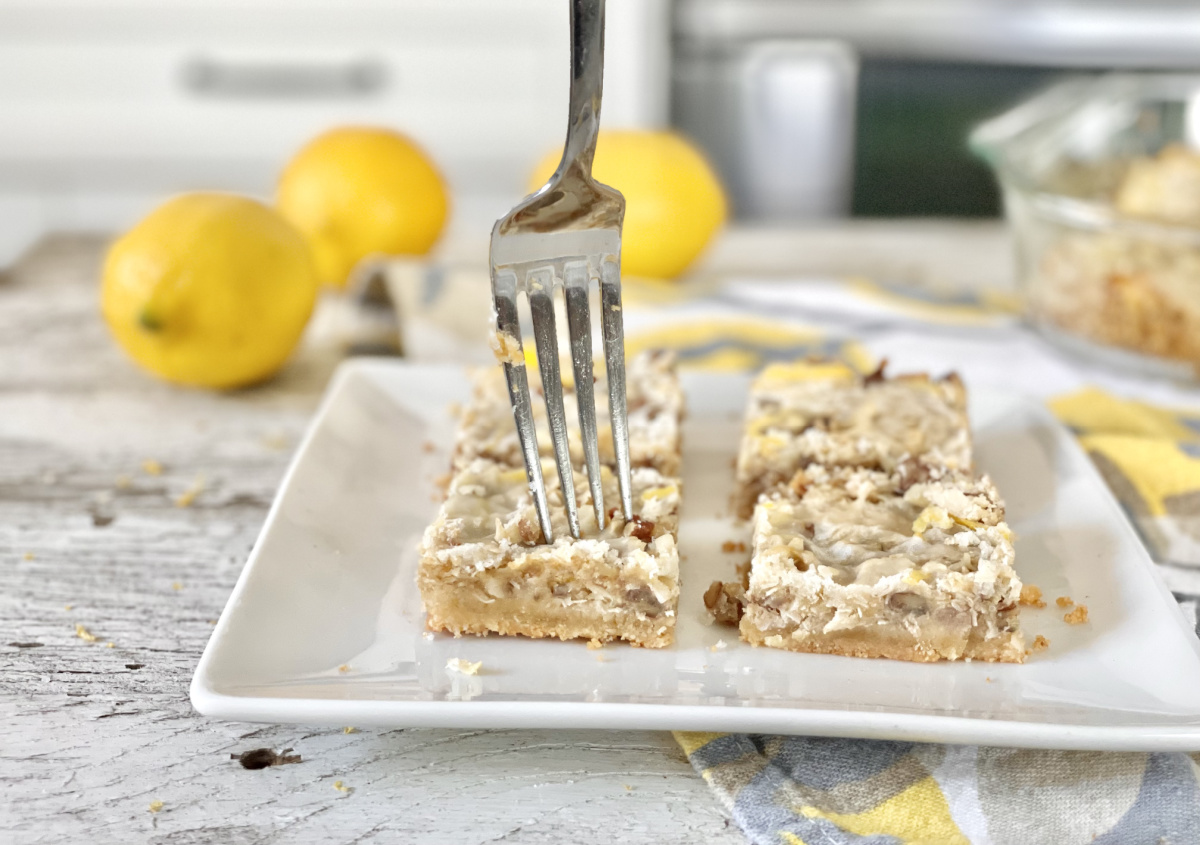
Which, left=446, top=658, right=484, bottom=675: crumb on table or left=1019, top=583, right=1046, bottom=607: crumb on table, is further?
left=1019, top=583, right=1046, bottom=607: crumb on table

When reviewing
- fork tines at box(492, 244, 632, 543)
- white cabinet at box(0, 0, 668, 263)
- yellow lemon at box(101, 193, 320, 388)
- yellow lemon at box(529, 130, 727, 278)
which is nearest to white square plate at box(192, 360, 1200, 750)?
fork tines at box(492, 244, 632, 543)

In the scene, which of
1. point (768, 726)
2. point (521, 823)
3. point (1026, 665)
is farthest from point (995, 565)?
point (521, 823)

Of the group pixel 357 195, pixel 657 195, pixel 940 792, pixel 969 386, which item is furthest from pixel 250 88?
pixel 940 792

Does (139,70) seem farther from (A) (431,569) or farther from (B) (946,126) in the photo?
(A) (431,569)

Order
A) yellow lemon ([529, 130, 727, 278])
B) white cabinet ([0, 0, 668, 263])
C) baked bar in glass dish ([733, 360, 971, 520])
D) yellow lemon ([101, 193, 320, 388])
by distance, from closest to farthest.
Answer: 1. baked bar in glass dish ([733, 360, 971, 520])
2. yellow lemon ([101, 193, 320, 388])
3. yellow lemon ([529, 130, 727, 278])
4. white cabinet ([0, 0, 668, 263])

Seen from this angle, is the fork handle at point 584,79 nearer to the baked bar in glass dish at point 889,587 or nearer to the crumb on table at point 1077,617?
the baked bar in glass dish at point 889,587

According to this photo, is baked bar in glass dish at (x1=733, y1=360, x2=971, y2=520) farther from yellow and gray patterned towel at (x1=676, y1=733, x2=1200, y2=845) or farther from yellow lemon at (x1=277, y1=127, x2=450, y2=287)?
yellow lemon at (x1=277, y1=127, x2=450, y2=287)
